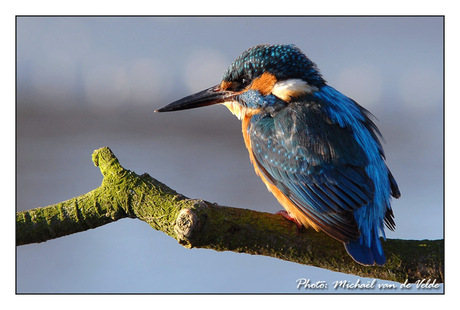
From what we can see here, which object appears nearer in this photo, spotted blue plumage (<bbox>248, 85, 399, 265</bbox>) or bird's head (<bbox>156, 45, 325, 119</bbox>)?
spotted blue plumage (<bbox>248, 85, 399, 265</bbox>)

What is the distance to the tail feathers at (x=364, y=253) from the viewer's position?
6.32ft

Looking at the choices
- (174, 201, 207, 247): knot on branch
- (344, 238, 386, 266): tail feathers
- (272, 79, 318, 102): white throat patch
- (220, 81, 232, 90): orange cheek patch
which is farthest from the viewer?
(220, 81, 232, 90): orange cheek patch

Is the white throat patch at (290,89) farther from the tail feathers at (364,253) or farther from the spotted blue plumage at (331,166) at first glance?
the tail feathers at (364,253)

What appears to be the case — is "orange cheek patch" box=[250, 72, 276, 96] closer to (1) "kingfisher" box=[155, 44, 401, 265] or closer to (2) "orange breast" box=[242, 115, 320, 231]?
(1) "kingfisher" box=[155, 44, 401, 265]

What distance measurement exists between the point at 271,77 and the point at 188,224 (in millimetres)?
783

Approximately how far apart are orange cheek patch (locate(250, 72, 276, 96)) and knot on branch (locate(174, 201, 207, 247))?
0.69 metres

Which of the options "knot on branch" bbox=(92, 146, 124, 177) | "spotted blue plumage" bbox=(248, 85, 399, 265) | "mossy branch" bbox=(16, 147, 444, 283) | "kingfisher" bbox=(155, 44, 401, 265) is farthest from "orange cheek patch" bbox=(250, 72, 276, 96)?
"knot on branch" bbox=(92, 146, 124, 177)

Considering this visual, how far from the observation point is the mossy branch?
1868mm

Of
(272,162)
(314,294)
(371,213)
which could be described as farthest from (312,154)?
(314,294)

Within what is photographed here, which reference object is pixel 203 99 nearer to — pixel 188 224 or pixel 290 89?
pixel 290 89

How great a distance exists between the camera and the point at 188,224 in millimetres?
1793

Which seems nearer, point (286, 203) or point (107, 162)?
point (107, 162)

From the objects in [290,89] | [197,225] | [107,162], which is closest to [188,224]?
[197,225]

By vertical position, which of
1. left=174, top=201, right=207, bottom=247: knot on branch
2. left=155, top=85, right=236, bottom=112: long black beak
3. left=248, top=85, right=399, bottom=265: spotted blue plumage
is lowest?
left=174, top=201, right=207, bottom=247: knot on branch
